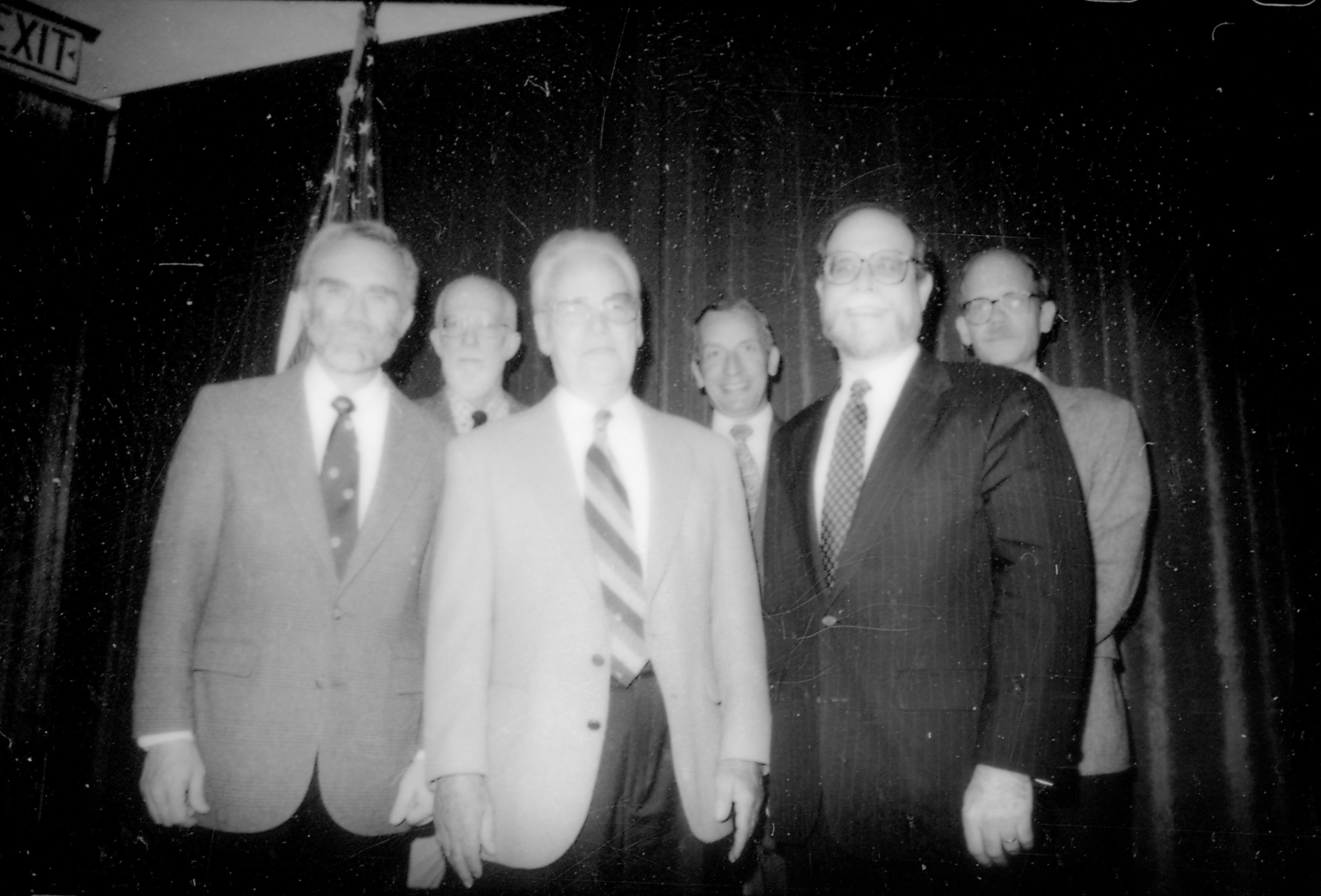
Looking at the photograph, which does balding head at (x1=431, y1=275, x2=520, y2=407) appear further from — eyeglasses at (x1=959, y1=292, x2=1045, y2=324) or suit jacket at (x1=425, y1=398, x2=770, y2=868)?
eyeglasses at (x1=959, y1=292, x2=1045, y2=324)

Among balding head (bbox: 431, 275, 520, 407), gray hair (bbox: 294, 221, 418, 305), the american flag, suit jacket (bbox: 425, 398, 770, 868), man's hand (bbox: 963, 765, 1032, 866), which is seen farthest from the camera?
the american flag

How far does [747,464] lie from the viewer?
2703mm

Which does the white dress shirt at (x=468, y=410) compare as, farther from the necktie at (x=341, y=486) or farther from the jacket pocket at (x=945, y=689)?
the jacket pocket at (x=945, y=689)

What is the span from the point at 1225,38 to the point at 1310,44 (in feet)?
1.27

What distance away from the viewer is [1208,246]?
3.23 meters

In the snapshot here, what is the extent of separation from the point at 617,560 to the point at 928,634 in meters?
0.70

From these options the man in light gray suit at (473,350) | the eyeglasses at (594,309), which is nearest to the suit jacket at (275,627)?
the eyeglasses at (594,309)

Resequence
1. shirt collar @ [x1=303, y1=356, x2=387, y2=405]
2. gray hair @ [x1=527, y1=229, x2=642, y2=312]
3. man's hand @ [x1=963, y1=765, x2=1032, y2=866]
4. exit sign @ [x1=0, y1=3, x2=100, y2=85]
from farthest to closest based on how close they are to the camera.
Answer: exit sign @ [x1=0, y1=3, x2=100, y2=85] → shirt collar @ [x1=303, y1=356, x2=387, y2=405] → gray hair @ [x1=527, y1=229, x2=642, y2=312] → man's hand @ [x1=963, y1=765, x2=1032, y2=866]

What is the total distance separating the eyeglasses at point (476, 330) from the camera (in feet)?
9.11

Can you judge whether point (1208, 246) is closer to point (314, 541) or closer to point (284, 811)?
point (314, 541)

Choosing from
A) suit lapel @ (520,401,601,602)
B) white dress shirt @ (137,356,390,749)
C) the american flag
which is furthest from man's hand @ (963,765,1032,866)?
the american flag

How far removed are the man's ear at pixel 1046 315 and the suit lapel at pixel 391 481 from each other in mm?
2208

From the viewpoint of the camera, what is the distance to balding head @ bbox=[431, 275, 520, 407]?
276 cm

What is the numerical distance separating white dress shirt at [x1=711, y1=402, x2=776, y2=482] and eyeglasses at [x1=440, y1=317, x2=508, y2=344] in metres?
0.92
